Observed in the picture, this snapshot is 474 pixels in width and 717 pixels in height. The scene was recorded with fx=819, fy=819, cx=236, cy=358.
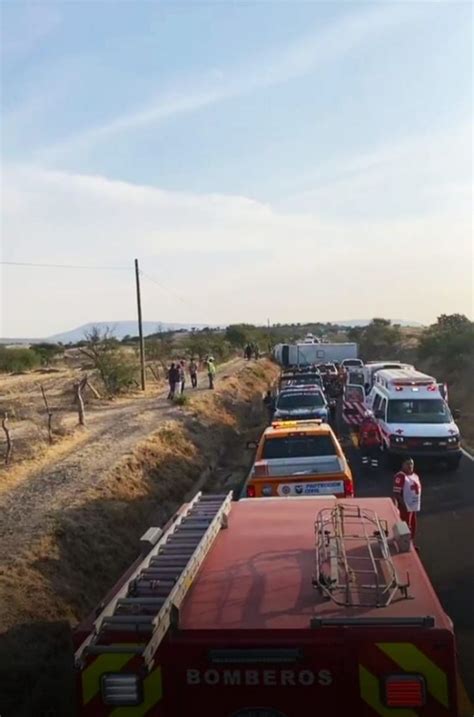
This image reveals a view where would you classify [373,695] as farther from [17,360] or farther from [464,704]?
[17,360]

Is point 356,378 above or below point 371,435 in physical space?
above

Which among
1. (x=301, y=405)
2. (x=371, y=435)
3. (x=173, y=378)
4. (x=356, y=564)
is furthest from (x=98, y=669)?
(x=173, y=378)

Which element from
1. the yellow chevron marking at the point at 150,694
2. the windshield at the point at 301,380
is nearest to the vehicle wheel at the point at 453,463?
the windshield at the point at 301,380

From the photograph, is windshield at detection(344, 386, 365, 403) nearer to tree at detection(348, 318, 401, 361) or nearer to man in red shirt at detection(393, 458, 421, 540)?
man in red shirt at detection(393, 458, 421, 540)

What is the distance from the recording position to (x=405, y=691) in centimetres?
408

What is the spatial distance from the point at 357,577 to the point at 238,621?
0.91 m

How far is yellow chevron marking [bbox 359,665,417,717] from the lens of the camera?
13.4 ft

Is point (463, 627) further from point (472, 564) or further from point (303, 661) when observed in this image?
point (303, 661)

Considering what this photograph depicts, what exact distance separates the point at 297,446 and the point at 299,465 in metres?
1.34

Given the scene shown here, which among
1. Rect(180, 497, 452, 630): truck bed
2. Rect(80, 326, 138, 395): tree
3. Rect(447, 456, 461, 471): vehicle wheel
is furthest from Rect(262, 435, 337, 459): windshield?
→ Rect(80, 326, 138, 395): tree

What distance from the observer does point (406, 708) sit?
409cm

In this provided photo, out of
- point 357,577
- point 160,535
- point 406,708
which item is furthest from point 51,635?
point 406,708

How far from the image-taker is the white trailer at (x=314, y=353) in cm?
5519

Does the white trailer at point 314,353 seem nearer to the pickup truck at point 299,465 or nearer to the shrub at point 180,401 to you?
the shrub at point 180,401
